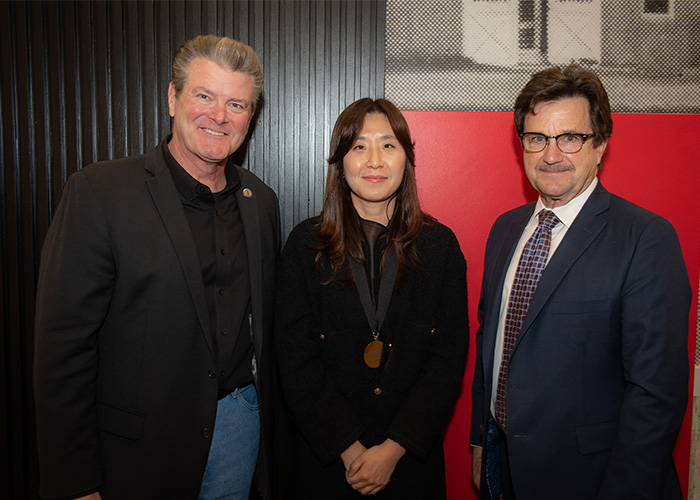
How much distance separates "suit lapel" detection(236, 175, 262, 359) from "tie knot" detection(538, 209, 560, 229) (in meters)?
1.18

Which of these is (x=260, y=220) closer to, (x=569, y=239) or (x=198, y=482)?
(x=198, y=482)

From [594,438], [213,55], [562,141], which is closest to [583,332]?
[594,438]

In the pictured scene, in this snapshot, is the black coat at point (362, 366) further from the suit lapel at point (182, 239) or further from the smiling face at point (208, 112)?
the smiling face at point (208, 112)

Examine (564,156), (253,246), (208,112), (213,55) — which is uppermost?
(213,55)

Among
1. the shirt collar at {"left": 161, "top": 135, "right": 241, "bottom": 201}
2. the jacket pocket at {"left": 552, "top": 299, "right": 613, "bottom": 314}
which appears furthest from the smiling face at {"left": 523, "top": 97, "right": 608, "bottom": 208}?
the shirt collar at {"left": 161, "top": 135, "right": 241, "bottom": 201}

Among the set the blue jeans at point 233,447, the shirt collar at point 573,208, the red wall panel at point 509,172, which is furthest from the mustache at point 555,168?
the blue jeans at point 233,447

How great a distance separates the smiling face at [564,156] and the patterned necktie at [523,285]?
121 mm

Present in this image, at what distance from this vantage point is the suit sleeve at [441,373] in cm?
174

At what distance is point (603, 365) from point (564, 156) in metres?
0.78

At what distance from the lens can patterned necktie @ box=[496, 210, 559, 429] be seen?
169cm

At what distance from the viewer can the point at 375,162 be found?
5.89 ft

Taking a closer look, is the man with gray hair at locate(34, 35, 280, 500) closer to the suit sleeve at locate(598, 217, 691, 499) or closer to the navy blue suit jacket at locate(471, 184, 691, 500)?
the navy blue suit jacket at locate(471, 184, 691, 500)

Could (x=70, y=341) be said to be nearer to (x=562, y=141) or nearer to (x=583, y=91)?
(x=562, y=141)

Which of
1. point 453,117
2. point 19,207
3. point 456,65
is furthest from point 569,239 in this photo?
point 19,207
